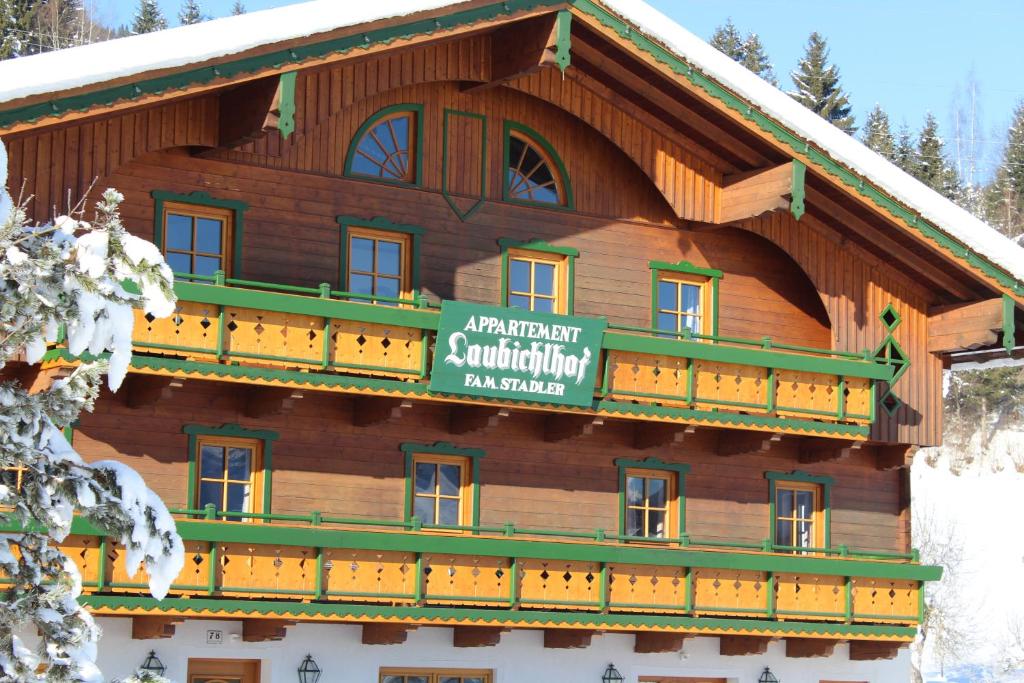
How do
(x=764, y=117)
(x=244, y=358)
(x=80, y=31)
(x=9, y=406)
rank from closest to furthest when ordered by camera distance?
(x=9, y=406), (x=244, y=358), (x=764, y=117), (x=80, y=31)

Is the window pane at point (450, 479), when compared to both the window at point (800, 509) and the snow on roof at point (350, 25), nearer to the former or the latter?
the window at point (800, 509)

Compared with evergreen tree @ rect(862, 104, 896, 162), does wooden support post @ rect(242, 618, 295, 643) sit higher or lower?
lower

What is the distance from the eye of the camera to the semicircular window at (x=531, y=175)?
2617cm

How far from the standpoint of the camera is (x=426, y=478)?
2505 cm

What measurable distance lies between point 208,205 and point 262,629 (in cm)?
544

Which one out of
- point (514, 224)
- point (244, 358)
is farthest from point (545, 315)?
point (244, 358)

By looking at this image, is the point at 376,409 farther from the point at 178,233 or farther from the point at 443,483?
the point at 178,233

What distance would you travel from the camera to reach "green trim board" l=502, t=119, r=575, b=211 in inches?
1025

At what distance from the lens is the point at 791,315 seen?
2823cm

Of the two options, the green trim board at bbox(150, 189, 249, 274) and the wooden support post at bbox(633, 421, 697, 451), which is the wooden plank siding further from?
the green trim board at bbox(150, 189, 249, 274)

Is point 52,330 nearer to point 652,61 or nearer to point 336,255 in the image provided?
point 336,255

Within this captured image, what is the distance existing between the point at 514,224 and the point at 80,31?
48224 mm

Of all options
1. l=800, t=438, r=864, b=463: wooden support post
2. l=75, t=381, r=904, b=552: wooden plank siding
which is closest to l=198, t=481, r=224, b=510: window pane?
l=75, t=381, r=904, b=552: wooden plank siding

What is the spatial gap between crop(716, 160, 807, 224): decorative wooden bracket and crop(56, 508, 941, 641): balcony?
187 inches
